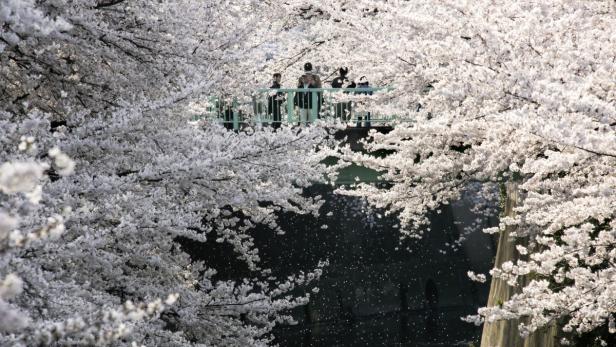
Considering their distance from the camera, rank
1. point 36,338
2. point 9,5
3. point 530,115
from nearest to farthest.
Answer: point 36,338, point 9,5, point 530,115

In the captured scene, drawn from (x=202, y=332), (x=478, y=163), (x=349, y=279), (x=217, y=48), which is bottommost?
(x=349, y=279)

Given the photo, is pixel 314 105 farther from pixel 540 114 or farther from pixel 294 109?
pixel 540 114

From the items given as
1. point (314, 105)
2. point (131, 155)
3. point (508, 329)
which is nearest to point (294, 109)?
point (314, 105)

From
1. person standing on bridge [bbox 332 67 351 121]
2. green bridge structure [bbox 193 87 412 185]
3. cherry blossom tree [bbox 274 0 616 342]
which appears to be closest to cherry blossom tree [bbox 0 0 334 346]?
cherry blossom tree [bbox 274 0 616 342]

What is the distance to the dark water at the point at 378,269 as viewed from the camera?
22.0m

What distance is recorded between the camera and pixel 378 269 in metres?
23.0

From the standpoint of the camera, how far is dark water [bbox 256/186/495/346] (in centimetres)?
2202

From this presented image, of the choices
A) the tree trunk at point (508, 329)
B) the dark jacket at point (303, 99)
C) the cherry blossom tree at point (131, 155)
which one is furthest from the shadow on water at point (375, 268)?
the cherry blossom tree at point (131, 155)

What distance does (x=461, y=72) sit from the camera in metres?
6.43

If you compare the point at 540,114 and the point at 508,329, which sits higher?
the point at 540,114

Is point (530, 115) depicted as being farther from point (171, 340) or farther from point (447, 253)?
point (447, 253)

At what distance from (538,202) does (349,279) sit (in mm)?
15748

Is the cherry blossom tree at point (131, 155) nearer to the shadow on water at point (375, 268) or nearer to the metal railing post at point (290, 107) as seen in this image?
the metal railing post at point (290, 107)

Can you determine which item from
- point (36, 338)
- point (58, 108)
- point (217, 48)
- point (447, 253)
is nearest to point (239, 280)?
point (447, 253)
